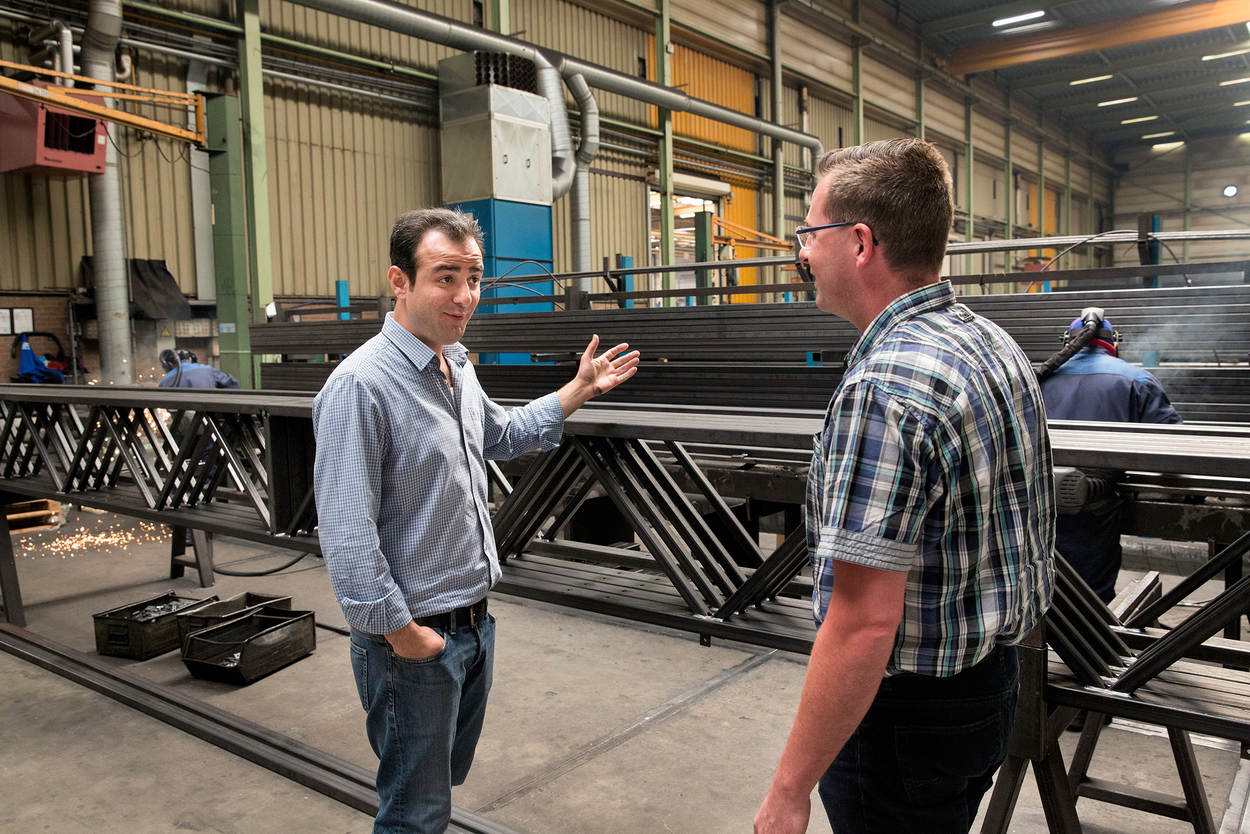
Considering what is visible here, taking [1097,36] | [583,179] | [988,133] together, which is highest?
[1097,36]

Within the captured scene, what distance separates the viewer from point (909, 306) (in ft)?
4.44

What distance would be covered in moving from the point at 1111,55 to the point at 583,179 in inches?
716

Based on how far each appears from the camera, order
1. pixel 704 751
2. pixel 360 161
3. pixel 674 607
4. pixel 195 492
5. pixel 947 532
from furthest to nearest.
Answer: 1. pixel 360 161
2. pixel 195 492
3. pixel 704 751
4. pixel 674 607
5. pixel 947 532

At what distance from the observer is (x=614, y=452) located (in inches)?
115

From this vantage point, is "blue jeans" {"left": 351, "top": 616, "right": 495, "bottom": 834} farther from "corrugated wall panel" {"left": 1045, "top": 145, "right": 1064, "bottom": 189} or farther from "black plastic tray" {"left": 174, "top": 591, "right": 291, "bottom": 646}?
"corrugated wall panel" {"left": 1045, "top": 145, "right": 1064, "bottom": 189}

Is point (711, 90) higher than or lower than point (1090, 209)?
lower

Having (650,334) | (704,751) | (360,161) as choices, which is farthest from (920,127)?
(704,751)

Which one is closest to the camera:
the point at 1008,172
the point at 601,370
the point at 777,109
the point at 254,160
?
the point at 601,370

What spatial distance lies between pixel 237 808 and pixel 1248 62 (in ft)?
101

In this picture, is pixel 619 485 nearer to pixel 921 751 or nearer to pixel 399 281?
pixel 399 281

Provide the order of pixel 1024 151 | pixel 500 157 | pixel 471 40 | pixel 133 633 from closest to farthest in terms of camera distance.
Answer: pixel 133 633, pixel 471 40, pixel 500 157, pixel 1024 151

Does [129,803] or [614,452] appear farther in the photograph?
[129,803]

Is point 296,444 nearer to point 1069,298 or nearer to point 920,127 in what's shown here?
point 1069,298

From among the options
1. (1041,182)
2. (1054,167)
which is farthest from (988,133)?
(1054,167)
